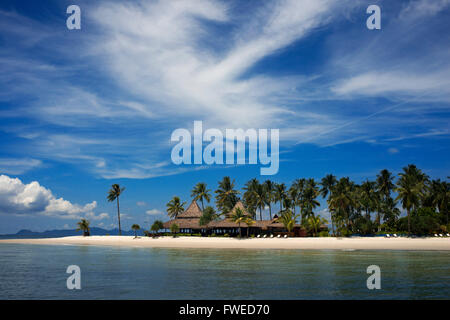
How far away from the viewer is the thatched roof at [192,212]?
76812 mm

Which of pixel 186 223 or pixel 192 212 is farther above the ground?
pixel 192 212

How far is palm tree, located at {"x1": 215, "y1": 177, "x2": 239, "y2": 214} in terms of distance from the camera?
8400 centimetres

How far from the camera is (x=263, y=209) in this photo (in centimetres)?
8262

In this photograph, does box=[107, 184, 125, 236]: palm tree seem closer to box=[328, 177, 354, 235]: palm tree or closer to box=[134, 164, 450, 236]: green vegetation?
box=[134, 164, 450, 236]: green vegetation

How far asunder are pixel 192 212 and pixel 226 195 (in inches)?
403

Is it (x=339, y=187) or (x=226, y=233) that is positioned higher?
(x=339, y=187)

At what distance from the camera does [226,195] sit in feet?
276

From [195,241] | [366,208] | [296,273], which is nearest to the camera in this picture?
[296,273]

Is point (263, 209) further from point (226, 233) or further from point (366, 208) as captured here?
point (366, 208)

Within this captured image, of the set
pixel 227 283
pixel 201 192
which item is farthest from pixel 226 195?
pixel 227 283

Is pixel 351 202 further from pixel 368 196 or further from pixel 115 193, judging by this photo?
pixel 115 193
